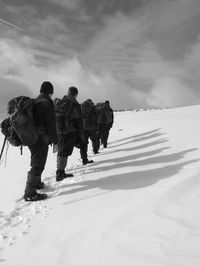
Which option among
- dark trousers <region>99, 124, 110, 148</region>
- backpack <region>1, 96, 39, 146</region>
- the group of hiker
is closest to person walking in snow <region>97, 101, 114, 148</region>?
dark trousers <region>99, 124, 110, 148</region>

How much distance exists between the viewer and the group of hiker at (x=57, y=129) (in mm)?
5473

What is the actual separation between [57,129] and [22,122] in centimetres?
203

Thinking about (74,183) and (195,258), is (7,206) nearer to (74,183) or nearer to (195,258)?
(74,183)

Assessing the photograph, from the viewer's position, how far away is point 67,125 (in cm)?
721

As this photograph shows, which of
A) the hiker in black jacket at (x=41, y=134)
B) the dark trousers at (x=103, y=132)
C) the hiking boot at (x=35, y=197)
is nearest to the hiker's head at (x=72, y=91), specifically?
the hiker in black jacket at (x=41, y=134)

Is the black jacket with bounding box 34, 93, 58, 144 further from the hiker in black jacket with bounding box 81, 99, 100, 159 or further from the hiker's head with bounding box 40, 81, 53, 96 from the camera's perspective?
the hiker in black jacket with bounding box 81, 99, 100, 159

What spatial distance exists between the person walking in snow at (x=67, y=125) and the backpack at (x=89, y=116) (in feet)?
9.44

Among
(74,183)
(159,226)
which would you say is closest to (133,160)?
(74,183)

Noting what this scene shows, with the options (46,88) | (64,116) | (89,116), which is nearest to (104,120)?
(89,116)

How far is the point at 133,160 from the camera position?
7945mm

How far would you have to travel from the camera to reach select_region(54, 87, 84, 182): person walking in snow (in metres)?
7.11

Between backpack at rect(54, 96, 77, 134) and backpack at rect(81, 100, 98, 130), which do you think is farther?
backpack at rect(81, 100, 98, 130)

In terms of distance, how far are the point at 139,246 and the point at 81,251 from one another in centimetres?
59

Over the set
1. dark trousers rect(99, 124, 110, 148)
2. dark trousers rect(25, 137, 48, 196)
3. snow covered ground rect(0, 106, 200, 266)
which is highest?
dark trousers rect(99, 124, 110, 148)
